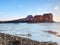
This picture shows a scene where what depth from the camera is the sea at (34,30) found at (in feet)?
6.47

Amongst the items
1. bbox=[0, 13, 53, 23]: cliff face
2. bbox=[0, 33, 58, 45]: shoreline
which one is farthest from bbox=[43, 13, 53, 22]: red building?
bbox=[0, 33, 58, 45]: shoreline

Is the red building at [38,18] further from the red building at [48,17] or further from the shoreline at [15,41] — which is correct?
the shoreline at [15,41]

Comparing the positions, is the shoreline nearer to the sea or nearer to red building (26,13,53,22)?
the sea

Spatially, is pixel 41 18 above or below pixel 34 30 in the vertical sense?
above

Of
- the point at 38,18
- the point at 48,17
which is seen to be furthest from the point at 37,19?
the point at 48,17

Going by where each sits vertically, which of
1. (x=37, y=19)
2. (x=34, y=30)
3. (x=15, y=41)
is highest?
(x=37, y=19)

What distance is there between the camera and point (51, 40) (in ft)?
6.38

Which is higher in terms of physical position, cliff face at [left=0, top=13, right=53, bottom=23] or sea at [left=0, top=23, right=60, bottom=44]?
cliff face at [left=0, top=13, right=53, bottom=23]

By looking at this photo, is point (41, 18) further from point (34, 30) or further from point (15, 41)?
point (15, 41)

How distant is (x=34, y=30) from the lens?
2043 mm

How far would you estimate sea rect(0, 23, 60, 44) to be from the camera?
1.97 metres

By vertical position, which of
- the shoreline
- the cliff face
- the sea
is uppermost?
the cliff face

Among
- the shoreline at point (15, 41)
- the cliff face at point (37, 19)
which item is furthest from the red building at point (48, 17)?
the shoreline at point (15, 41)

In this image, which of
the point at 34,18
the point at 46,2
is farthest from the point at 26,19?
the point at 46,2
